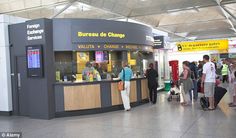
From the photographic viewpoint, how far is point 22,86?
809cm

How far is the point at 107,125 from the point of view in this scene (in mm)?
6430

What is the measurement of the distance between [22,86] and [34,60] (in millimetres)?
1029

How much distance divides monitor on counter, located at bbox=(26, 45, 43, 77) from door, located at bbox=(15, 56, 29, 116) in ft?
1.22

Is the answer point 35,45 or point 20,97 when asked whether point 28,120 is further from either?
point 35,45

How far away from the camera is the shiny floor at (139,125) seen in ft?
18.0

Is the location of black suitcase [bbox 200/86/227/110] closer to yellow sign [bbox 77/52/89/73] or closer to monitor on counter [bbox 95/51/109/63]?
monitor on counter [bbox 95/51/109/63]

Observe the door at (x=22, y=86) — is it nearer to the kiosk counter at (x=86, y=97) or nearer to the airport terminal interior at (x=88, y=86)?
the airport terminal interior at (x=88, y=86)

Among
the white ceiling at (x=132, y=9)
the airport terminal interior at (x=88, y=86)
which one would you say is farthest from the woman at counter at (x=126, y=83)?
the white ceiling at (x=132, y=9)

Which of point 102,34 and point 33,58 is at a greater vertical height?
point 102,34

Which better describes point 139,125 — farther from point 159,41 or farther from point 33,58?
point 159,41

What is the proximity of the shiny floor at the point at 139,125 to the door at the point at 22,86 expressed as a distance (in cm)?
41

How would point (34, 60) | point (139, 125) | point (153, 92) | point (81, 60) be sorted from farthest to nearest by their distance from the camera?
point (153, 92) < point (81, 60) < point (34, 60) < point (139, 125)

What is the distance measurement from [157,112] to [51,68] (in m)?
3.30

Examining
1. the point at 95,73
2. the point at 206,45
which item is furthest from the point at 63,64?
the point at 206,45
